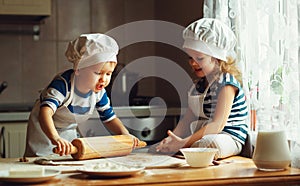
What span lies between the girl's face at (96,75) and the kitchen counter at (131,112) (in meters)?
0.79

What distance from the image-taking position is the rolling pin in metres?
1.63

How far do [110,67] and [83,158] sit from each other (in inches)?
11.7

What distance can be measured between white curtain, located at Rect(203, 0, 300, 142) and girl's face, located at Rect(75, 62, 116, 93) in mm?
446

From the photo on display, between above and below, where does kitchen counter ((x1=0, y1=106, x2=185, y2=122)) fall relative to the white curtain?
below

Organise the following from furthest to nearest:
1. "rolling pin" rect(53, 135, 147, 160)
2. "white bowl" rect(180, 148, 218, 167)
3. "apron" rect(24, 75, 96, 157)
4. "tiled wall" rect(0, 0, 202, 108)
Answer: "tiled wall" rect(0, 0, 202, 108)
"apron" rect(24, 75, 96, 157)
"rolling pin" rect(53, 135, 147, 160)
"white bowl" rect(180, 148, 218, 167)

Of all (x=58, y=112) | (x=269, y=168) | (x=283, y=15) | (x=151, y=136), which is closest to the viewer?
(x=269, y=168)

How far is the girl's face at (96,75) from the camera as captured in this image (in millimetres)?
1739

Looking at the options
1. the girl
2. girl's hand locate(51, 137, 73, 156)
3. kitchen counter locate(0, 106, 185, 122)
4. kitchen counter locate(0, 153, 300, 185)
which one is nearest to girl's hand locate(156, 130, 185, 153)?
the girl

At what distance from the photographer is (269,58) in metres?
1.70

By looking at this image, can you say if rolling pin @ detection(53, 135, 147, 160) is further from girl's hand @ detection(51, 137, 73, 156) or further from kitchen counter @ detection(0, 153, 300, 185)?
kitchen counter @ detection(0, 153, 300, 185)

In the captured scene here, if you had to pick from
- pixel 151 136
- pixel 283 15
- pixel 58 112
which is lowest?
pixel 151 136

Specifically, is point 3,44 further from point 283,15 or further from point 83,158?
point 283,15

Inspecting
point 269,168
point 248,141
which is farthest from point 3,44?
point 269,168

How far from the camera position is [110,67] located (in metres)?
1.74
